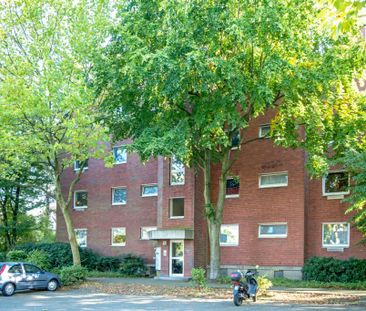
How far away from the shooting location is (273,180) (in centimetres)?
3072

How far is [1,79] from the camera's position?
90.7ft

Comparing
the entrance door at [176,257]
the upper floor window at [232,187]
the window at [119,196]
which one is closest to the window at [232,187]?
the upper floor window at [232,187]

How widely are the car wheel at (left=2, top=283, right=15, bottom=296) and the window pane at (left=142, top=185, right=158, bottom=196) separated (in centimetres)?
1442

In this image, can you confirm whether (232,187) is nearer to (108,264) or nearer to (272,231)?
(272,231)

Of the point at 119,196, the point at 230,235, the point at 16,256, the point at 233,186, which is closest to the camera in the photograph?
the point at 230,235

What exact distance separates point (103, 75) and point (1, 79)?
5700 millimetres

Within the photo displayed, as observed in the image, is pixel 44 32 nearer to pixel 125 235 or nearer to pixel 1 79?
pixel 1 79

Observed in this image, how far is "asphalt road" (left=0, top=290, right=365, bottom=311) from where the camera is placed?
1800cm

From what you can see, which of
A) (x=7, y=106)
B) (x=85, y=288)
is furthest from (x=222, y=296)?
(x=7, y=106)

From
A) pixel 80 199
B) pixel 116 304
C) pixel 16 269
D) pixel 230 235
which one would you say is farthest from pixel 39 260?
pixel 116 304

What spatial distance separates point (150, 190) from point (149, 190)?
0.30 ft

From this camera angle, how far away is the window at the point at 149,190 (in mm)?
36688

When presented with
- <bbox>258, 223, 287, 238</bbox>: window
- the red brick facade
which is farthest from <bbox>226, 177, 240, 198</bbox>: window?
<bbox>258, 223, 287, 238</bbox>: window

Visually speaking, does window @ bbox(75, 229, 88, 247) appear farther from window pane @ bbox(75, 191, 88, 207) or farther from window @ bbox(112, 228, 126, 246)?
window @ bbox(112, 228, 126, 246)
